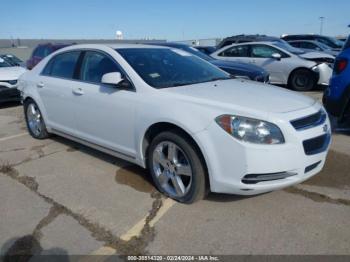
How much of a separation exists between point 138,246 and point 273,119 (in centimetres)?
155

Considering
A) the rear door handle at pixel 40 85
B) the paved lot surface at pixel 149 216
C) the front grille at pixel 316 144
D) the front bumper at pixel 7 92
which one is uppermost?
the rear door handle at pixel 40 85

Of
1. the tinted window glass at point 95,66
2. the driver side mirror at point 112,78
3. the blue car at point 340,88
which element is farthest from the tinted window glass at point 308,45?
the driver side mirror at point 112,78

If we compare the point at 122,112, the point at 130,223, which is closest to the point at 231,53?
the point at 122,112

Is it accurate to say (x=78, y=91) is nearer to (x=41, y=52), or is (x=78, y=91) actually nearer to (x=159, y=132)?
(x=159, y=132)

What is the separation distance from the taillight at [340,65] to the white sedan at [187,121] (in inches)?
70.2

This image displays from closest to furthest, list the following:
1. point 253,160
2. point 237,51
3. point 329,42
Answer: point 253,160 < point 237,51 < point 329,42

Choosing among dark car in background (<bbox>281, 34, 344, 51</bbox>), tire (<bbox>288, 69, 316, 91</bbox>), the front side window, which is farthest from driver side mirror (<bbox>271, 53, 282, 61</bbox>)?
dark car in background (<bbox>281, 34, 344, 51</bbox>)

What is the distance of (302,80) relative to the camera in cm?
1057

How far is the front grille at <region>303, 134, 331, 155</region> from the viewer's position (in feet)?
10.5

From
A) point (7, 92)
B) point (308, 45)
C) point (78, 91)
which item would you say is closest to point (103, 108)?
point (78, 91)

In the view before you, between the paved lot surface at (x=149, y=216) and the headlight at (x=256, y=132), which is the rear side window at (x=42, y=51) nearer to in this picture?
the paved lot surface at (x=149, y=216)

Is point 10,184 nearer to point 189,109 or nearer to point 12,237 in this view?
point 12,237

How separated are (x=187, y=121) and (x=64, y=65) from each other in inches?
104

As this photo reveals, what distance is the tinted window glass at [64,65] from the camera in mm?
4961
